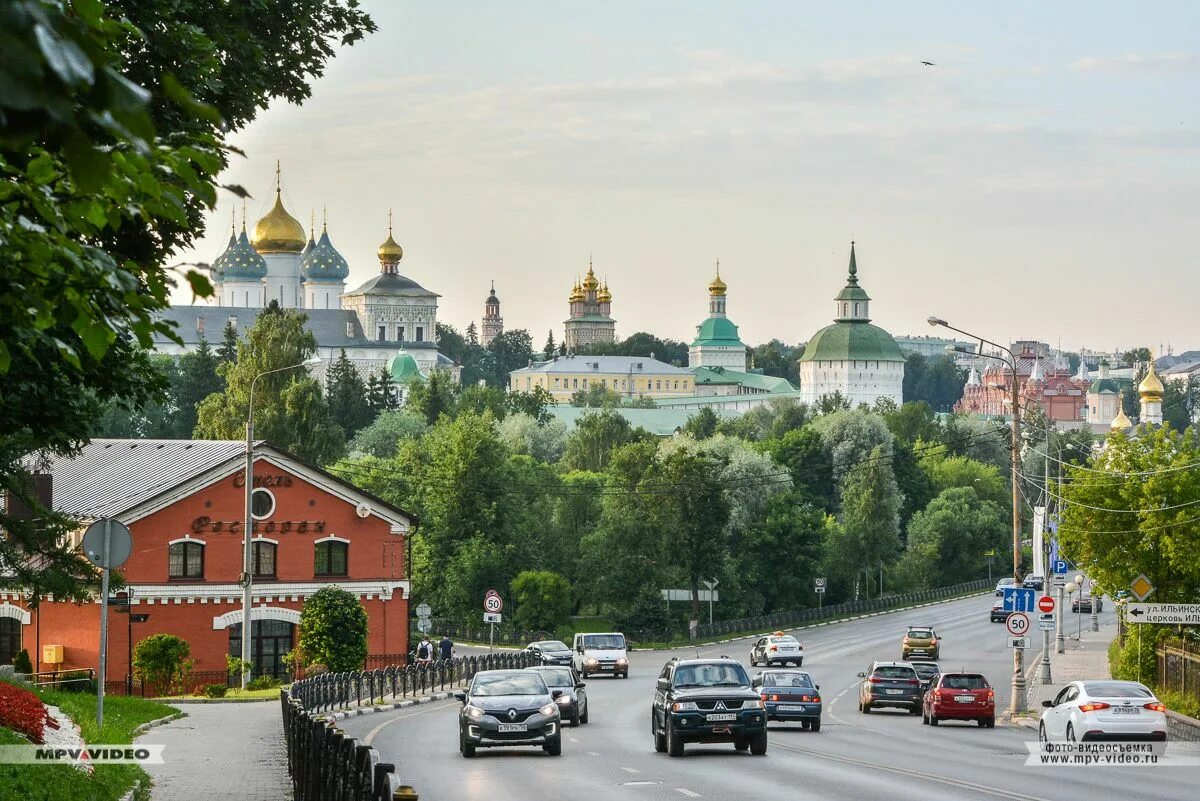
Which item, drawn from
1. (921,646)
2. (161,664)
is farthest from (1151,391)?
(161,664)

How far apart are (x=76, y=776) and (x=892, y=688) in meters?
27.1

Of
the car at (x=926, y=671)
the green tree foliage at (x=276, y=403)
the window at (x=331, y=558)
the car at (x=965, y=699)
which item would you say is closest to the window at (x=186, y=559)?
the window at (x=331, y=558)

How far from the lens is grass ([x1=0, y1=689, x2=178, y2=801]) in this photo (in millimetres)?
14297

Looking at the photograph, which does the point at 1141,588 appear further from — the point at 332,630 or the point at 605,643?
the point at 605,643

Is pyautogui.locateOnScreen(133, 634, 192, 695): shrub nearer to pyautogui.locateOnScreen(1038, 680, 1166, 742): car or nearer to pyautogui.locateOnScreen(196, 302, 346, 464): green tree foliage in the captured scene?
pyautogui.locateOnScreen(1038, 680, 1166, 742): car

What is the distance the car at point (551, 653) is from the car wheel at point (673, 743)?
2588cm

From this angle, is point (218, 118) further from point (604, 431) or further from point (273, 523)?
point (604, 431)

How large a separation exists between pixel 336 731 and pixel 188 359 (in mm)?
135480

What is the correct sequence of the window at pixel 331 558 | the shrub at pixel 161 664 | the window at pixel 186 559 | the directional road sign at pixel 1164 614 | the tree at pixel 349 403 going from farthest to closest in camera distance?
the tree at pixel 349 403, the window at pixel 331 558, the window at pixel 186 559, the shrub at pixel 161 664, the directional road sign at pixel 1164 614

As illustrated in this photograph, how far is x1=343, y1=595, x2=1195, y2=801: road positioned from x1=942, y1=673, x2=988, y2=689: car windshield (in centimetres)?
86

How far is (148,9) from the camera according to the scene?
17.5m

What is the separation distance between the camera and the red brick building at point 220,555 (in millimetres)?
50344

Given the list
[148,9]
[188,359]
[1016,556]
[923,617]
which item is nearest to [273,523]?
[1016,556]

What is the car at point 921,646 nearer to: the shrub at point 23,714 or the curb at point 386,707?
the curb at point 386,707
